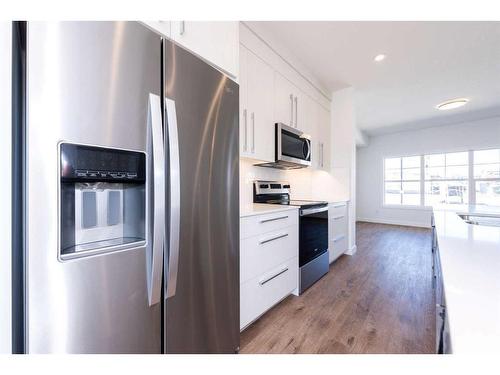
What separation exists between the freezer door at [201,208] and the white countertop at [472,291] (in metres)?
0.81

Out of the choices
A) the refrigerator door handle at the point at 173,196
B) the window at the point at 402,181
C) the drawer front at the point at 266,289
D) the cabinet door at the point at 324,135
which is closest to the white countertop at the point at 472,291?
the refrigerator door handle at the point at 173,196

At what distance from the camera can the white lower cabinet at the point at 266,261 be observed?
4.76ft

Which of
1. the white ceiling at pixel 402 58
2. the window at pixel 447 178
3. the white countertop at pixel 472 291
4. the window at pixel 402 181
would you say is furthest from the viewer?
the window at pixel 402 181

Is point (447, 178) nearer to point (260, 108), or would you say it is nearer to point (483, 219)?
point (483, 219)

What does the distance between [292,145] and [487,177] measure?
216 inches

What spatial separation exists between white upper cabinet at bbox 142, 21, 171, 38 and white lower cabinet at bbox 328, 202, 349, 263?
2.37 m

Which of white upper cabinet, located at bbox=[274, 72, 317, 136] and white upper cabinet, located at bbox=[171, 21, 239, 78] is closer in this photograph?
white upper cabinet, located at bbox=[171, 21, 239, 78]

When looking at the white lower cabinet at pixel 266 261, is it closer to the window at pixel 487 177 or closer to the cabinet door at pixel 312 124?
the cabinet door at pixel 312 124

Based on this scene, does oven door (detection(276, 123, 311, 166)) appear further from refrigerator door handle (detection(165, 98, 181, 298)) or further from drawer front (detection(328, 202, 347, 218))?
refrigerator door handle (detection(165, 98, 181, 298))

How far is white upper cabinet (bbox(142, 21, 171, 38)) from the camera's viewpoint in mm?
851
